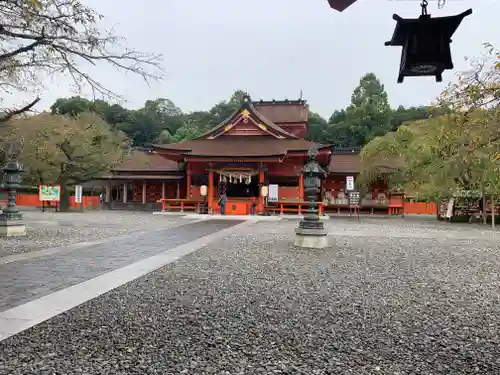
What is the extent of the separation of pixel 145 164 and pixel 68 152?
6893 millimetres

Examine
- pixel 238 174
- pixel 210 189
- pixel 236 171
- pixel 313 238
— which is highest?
Answer: pixel 236 171

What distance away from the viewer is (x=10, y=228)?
446 inches

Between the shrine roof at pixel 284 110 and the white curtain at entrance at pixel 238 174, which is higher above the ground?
the shrine roof at pixel 284 110

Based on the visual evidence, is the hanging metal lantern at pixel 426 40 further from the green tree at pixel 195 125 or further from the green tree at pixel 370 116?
the green tree at pixel 195 125

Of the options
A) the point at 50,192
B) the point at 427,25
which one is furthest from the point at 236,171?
the point at 427,25

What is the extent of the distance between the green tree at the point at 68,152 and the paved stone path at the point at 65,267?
1477cm

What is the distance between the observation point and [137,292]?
5379 millimetres

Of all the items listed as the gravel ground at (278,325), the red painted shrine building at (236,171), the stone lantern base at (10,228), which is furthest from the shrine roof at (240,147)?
the gravel ground at (278,325)

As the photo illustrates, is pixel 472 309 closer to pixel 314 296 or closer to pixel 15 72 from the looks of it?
pixel 314 296

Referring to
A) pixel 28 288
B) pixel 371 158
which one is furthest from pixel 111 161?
pixel 28 288

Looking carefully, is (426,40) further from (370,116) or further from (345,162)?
(370,116)

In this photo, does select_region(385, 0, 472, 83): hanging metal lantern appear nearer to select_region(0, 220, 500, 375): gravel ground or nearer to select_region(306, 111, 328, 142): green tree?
select_region(0, 220, 500, 375): gravel ground

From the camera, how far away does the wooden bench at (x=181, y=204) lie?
24.1 m

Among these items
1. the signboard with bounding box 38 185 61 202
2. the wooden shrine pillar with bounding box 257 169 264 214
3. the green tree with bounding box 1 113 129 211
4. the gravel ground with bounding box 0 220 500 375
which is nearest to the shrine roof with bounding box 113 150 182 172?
the green tree with bounding box 1 113 129 211
